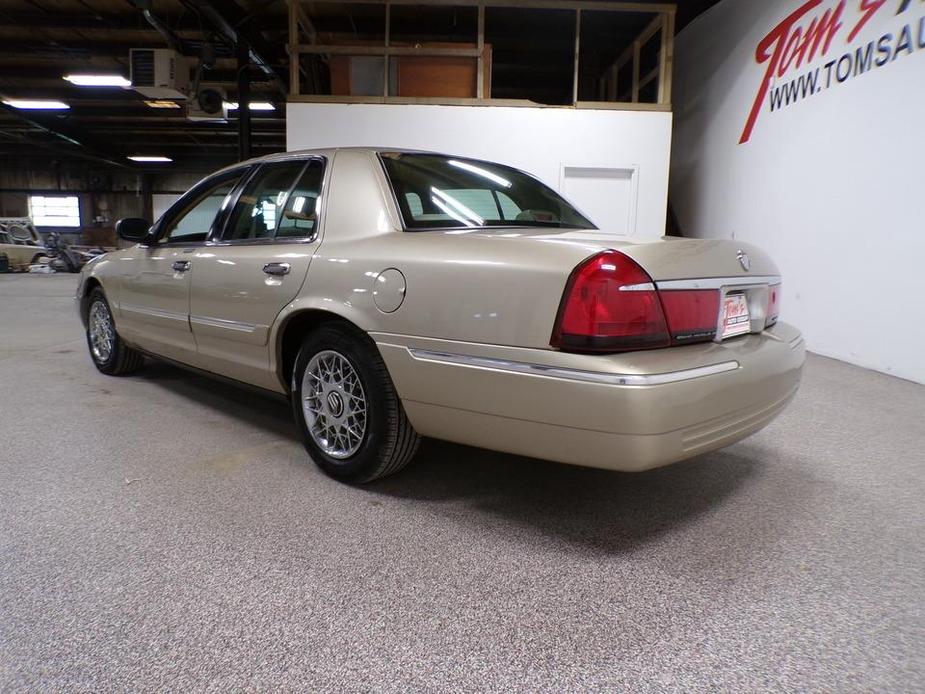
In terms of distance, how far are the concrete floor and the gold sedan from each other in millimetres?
336

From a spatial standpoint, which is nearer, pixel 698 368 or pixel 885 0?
pixel 698 368

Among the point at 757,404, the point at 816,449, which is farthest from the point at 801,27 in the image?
the point at 757,404

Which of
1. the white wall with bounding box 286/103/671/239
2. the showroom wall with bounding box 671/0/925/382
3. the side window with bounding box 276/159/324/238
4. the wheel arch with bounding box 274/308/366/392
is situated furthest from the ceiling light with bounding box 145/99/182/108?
the wheel arch with bounding box 274/308/366/392

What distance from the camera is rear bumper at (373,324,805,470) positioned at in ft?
5.02

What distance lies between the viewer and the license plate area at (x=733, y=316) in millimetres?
1831

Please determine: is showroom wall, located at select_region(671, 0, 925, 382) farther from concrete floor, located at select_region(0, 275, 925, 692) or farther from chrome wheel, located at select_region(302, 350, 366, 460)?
chrome wheel, located at select_region(302, 350, 366, 460)

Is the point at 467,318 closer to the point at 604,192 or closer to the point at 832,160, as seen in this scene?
the point at 832,160

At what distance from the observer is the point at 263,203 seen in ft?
8.80

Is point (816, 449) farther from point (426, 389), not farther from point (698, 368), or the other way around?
point (426, 389)

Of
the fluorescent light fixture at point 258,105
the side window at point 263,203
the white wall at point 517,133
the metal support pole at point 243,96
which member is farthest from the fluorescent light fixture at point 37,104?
the side window at point 263,203

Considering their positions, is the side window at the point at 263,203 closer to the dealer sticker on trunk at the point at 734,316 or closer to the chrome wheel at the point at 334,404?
the chrome wheel at the point at 334,404

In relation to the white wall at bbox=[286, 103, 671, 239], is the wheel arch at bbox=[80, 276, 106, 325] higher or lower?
lower

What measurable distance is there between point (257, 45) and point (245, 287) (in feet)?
29.1

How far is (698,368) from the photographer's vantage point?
1.63m
